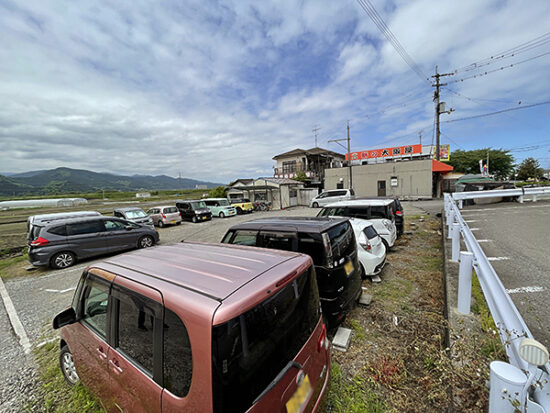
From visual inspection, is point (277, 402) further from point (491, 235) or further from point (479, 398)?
point (491, 235)

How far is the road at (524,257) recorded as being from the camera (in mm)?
2672

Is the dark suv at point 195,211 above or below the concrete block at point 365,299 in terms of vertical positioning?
above

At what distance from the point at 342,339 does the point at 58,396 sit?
3.43 metres

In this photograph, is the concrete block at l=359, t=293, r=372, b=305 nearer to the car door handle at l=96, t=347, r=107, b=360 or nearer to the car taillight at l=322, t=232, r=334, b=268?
the car taillight at l=322, t=232, r=334, b=268

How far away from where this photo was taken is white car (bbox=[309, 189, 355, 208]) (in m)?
19.8

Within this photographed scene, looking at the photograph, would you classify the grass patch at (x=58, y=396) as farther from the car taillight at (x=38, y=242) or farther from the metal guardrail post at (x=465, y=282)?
the car taillight at (x=38, y=242)

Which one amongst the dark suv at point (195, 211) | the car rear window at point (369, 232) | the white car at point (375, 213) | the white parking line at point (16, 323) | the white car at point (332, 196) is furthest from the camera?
the white car at point (332, 196)

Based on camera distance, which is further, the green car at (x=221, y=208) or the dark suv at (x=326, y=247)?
the green car at (x=221, y=208)

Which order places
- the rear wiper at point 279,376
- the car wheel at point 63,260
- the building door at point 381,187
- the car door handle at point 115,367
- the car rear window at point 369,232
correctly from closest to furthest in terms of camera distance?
the rear wiper at point 279,376 → the car door handle at point 115,367 → the car rear window at point 369,232 → the car wheel at point 63,260 → the building door at point 381,187

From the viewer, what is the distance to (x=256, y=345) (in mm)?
1293

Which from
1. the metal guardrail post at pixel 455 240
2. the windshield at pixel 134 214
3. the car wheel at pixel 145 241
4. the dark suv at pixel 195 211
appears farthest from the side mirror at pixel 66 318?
the dark suv at pixel 195 211

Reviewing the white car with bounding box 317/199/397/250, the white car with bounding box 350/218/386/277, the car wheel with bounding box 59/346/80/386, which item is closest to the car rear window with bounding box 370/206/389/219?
the white car with bounding box 317/199/397/250

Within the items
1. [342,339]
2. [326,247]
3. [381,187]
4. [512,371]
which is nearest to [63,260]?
[326,247]

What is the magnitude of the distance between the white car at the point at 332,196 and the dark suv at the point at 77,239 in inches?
630
